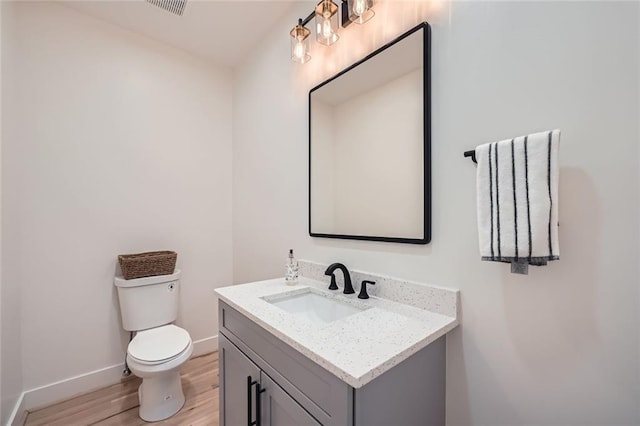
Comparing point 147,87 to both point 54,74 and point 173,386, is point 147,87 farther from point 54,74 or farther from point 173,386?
point 173,386

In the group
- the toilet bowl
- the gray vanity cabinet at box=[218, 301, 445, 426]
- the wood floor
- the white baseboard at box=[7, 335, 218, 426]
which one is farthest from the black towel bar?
the white baseboard at box=[7, 335, 218, 426]

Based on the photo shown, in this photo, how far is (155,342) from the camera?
5.36ft

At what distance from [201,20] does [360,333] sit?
2.16 metres

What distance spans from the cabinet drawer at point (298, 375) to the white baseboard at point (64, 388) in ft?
4.59

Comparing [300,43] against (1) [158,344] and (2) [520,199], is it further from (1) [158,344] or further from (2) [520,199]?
(1) [158,344]

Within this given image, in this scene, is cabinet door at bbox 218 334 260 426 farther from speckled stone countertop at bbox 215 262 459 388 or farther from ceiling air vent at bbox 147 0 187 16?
ceiling air vent at bbox 147 0 187 16

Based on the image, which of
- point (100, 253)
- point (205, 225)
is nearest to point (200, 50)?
point (205, 225)

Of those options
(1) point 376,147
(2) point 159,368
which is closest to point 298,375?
(1) point 376,147

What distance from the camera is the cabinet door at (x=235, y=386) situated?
1.04 metres

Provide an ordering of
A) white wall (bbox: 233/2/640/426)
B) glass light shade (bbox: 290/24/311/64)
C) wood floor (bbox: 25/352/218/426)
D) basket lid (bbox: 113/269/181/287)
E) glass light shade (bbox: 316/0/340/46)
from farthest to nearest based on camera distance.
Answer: basket lid (bbox: 113/269/181/287)
wood floor (bbox: 25/352/218/426)
glass light shade (bbox: 290/24/311/64)
glass light shade (bbox: 316/0/340/46)
white wall (bbox: 233/2/640/426)

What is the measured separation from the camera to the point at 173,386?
64.8 inches

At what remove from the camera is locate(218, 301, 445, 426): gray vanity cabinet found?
70 centimetres

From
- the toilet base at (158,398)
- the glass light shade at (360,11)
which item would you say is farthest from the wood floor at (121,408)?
the glass light shade at (360,11)

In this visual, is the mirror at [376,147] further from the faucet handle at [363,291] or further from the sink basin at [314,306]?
the sink basin at [314,306]
